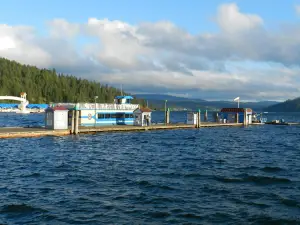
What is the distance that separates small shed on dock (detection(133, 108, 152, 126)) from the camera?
79125 millimetres

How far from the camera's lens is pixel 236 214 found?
20516 millimetres

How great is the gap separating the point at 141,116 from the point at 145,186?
52.7m

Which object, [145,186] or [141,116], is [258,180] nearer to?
[145,186]

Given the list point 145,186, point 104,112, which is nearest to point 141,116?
point 104,112

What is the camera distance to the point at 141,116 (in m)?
79.2

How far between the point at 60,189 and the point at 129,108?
57487 mm

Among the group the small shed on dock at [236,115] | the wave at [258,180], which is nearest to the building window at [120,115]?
the small shed on dock at [236,115]

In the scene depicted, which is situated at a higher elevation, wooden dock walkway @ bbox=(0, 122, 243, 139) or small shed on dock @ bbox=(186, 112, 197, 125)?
small shed on dock @ bbox=(186, 112, 197, 125)

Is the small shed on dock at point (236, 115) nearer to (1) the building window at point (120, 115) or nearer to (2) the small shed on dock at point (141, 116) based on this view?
(2) the small shed on dock at point (141, 116)

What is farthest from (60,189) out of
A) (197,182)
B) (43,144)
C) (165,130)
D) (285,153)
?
(165,130)

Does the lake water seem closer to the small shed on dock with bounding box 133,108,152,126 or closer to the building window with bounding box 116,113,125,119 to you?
the small shed on dock with bounding box 133,108,152,126

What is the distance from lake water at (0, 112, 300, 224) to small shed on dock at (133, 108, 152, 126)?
3302cm

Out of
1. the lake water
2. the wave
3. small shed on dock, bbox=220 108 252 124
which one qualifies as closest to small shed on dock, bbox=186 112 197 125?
small shed on dock, bbox=220 108 252 124

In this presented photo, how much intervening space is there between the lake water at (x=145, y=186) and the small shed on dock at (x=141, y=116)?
3302 cm
